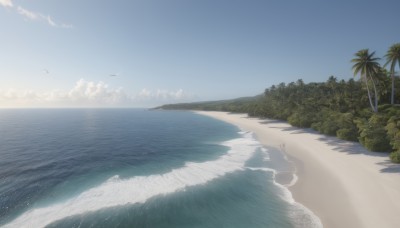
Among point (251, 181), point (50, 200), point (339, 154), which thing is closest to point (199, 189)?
point (251, 181)

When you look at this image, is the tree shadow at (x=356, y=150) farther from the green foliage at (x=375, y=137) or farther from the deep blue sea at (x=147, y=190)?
the deep blue sea at (x=147, y=190)

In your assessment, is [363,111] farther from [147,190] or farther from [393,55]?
[147,190]

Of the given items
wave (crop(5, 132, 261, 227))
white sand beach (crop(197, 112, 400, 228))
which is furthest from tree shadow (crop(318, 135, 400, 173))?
wave (crop(5, 132, 261, 227))

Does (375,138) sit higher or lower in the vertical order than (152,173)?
higher

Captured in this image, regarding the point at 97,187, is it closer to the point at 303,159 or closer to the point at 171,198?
the point at 171,198

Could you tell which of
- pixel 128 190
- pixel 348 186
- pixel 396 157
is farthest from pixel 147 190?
pixel 396 157
